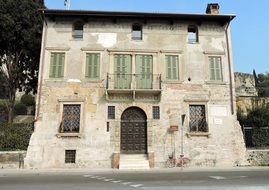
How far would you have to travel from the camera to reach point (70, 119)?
17438mm

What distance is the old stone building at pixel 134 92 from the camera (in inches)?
672

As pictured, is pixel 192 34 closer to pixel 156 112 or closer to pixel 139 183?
pixel 156 112

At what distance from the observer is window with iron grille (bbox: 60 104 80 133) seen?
56.9 ft

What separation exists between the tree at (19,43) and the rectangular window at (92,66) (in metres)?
5.82

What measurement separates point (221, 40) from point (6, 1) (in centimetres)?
1606

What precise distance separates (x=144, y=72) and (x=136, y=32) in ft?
10.2

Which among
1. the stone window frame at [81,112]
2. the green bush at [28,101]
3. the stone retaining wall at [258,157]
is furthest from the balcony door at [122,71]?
the green bush at [28,101]

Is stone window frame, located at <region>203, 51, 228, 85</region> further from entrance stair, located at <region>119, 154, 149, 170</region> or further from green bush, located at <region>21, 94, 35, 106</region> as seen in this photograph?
green bush, located at <region>21, 94, 35, 106</region>

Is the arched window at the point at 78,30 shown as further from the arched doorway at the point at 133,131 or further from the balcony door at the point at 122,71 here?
the arched doorway at the point at 133,131

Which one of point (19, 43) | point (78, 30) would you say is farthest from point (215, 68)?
point (19, 43)

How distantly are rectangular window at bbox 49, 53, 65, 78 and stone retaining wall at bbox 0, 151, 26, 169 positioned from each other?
5281 millimetres

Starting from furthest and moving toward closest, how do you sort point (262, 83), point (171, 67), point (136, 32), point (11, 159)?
point (262, 83)
point (136, 32)
point (171, 67)
point (11, 159)

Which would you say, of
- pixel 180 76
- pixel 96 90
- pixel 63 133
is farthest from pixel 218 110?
pixel 63 133

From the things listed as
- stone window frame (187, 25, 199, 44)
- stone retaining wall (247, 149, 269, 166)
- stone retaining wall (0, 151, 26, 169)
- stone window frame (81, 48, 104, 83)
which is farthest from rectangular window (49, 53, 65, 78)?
stone retaining wall (247, 149, 269, 166)
